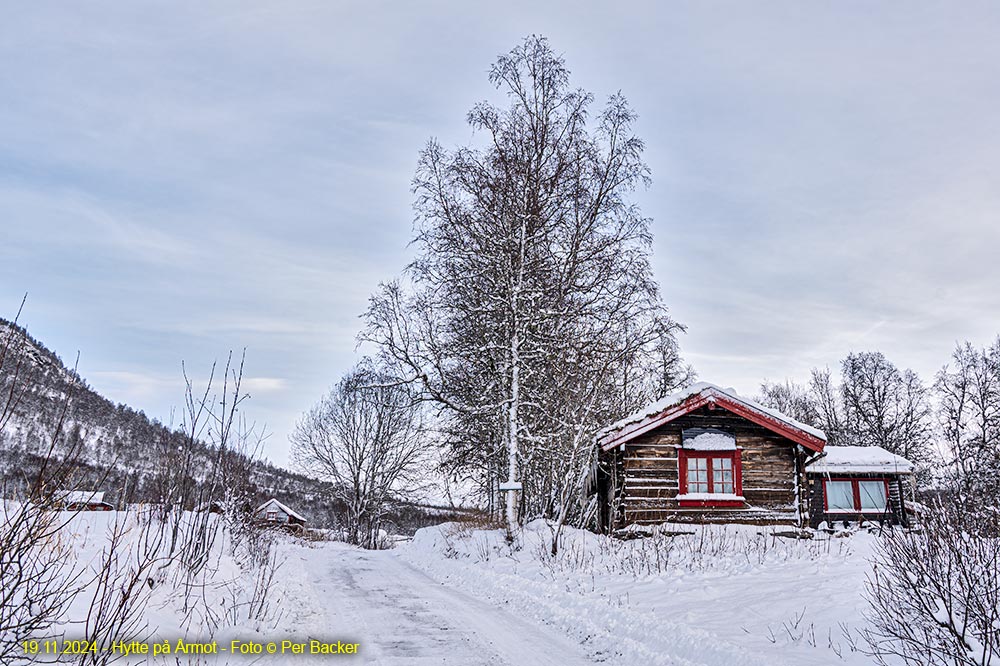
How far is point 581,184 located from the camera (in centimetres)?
1958

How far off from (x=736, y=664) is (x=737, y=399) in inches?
451

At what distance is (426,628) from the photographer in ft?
26.5

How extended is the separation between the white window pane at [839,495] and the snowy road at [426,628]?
2600 centimetres

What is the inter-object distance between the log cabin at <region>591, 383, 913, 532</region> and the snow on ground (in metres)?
0.87

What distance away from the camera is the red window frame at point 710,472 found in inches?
664

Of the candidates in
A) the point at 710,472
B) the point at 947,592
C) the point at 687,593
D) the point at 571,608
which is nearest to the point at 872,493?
the point at 710,472

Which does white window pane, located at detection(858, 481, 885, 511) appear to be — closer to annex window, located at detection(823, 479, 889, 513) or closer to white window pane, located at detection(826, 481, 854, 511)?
annex window, located at detection(823, 479, 889, 513)

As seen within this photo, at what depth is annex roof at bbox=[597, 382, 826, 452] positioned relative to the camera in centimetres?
1669

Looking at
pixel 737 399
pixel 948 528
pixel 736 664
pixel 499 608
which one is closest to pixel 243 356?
pixel 499 608

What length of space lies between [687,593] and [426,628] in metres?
3.83

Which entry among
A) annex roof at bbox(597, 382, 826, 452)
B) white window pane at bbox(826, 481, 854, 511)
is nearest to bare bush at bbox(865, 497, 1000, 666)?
annex roof at bbox(597, 382, 826, 452)

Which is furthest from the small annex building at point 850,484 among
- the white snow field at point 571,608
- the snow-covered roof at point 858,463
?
the white snow field at point 571,608

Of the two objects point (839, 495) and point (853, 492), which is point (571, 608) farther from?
point (853, 492)

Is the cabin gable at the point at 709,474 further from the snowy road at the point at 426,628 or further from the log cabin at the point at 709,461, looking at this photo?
the snowy road at the point at 426,628
